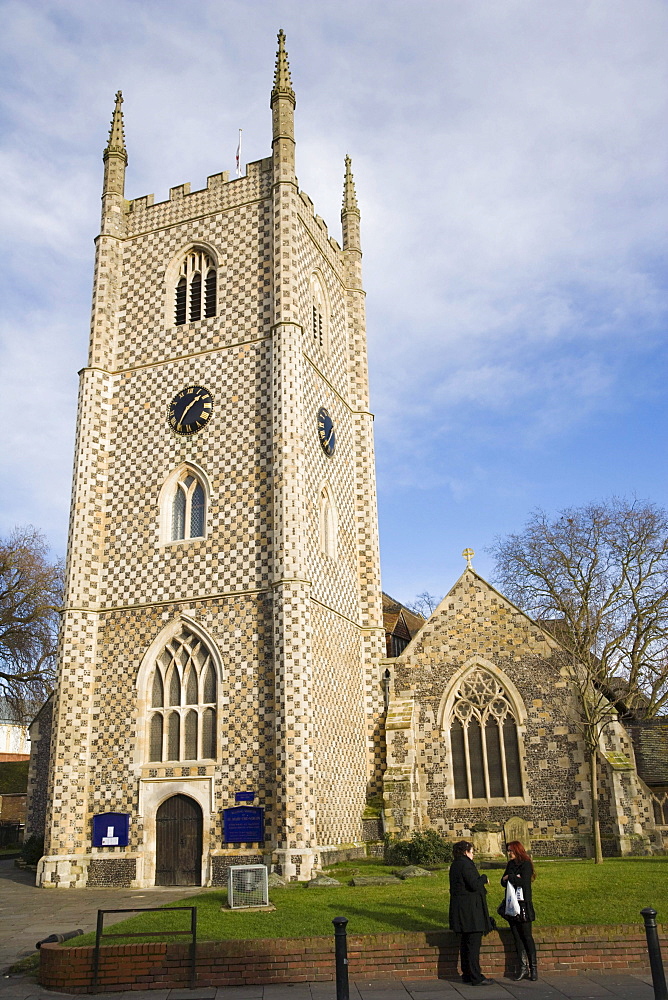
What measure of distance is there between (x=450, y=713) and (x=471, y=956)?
1509 cm

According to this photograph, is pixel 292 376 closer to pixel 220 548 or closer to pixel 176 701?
pixel 220 548

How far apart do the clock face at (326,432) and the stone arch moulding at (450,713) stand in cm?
802

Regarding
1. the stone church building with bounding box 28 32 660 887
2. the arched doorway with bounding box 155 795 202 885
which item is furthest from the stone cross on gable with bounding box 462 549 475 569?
the arched doorway with bounding box 155 795 202 885

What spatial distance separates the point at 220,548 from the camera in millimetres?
24297

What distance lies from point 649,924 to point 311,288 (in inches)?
925

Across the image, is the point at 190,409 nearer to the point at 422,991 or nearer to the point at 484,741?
the point at 484,741

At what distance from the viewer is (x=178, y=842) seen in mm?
22219

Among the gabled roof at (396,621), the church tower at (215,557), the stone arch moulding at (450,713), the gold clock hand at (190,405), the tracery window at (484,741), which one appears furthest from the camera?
the gabled roof at (396,621)

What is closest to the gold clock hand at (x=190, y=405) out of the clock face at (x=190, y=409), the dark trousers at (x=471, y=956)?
the clock face at (x=190, y=409)

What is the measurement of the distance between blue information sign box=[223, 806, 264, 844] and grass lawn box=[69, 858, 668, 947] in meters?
2.50

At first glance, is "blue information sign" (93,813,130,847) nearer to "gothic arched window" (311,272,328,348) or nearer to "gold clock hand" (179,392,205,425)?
"gold clock hand" (179,392,205,425)

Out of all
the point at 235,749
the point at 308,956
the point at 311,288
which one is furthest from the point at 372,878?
the point at 311,288

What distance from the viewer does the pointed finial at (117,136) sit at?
100ft

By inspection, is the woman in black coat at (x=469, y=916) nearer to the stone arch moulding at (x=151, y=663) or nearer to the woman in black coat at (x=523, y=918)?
the woman in black coat at (x=523, y=918)
